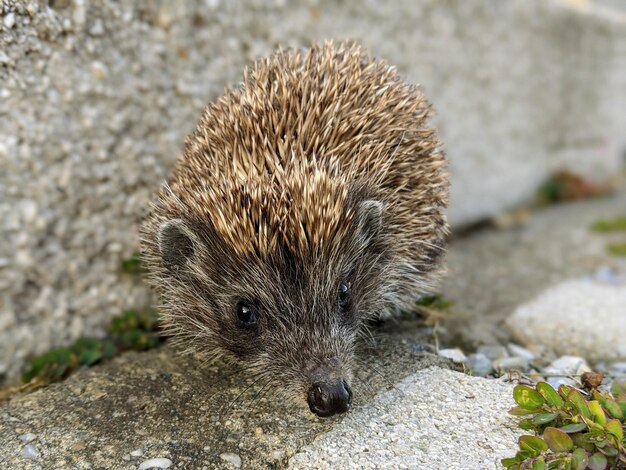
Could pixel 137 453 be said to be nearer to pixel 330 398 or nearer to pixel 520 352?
pixel 330 398

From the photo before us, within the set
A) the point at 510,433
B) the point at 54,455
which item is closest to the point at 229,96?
the point at 54,455

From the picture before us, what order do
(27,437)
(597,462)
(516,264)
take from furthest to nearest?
(516,264)
(27,437)
(597,462)

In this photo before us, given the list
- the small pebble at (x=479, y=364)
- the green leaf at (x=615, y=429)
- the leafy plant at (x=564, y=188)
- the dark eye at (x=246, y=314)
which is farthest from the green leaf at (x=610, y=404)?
the leafy plant at (x=564, y=188)

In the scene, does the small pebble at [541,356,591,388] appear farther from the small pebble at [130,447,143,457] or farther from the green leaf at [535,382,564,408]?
the small pebble at [130,447,143,457]

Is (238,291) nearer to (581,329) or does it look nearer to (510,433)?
(510,433)

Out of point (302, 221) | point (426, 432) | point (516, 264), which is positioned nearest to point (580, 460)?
point (426, 432)
